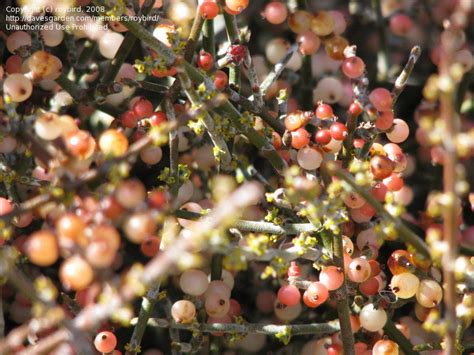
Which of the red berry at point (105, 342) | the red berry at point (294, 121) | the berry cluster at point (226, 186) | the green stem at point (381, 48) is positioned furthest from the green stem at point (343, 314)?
the green stem at point (381, 48)

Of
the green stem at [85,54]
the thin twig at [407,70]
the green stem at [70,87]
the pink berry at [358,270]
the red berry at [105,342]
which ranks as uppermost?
the thin twig at [407,70]

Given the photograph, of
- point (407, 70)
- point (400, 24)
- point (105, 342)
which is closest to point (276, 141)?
point (407, 70)

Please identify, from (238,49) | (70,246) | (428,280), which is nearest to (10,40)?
(238,49)

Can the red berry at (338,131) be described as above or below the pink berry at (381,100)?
below

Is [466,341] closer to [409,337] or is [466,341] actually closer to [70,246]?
[409,337]

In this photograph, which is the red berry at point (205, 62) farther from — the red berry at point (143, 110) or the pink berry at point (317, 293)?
the pink berry at point (317, 293)

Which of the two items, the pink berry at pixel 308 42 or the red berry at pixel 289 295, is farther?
the pink berry at pixel 308 42

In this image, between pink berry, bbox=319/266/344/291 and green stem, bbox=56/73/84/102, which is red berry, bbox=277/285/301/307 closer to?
pink berry, bbox=319/266/344/291
